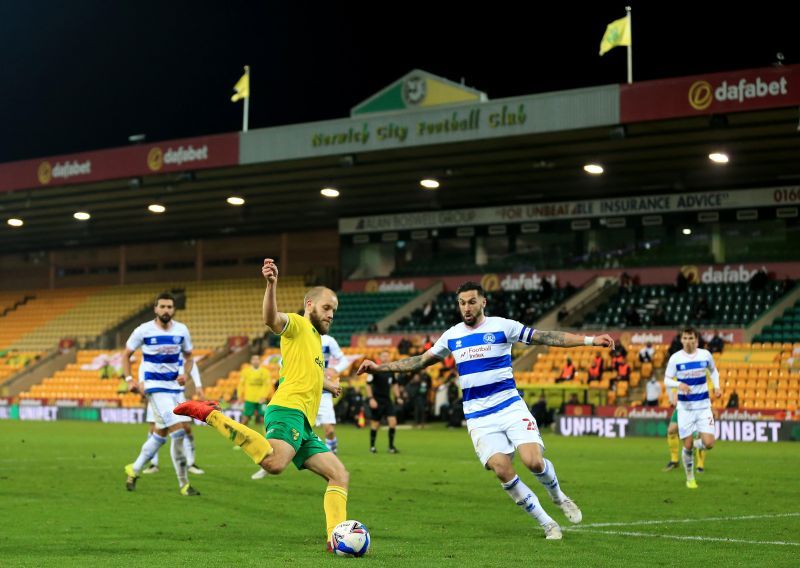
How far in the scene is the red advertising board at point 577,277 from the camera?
4003cm

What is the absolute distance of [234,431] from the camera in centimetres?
881

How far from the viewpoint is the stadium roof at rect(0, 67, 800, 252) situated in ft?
102

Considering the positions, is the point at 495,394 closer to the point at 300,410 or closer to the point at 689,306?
the point at 300,410

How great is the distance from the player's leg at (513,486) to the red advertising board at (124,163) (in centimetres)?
2877

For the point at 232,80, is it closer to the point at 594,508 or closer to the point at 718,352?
the point at 718,352

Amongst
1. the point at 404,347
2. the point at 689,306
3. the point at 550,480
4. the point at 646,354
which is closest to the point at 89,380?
the point at 404,347

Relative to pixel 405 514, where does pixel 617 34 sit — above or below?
above

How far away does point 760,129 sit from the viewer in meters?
32.4

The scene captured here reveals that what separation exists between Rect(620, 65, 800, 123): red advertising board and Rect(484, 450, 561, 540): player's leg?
21.1 meters

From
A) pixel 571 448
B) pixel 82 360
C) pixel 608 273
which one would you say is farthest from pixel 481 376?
pixel 82 360

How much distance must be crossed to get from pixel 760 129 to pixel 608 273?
37.6ft

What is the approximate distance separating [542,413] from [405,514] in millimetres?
20628

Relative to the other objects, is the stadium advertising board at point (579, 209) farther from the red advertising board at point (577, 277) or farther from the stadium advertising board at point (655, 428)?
the stadium advertising board at point (655, 428)

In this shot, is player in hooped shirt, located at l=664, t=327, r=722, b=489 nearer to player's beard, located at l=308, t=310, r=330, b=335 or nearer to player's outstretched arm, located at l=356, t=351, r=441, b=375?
player's outstretched arm, located at l=356, t=351, r=441, b=375
